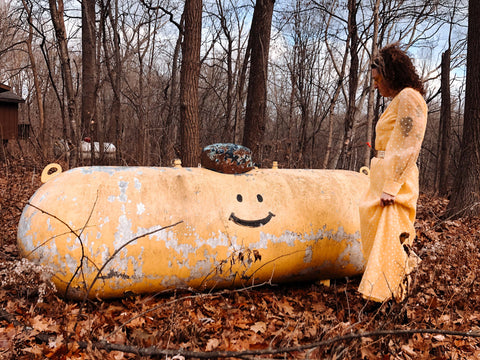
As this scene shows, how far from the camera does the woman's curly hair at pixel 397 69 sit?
8.10ft

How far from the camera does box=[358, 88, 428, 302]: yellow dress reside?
2.38 m

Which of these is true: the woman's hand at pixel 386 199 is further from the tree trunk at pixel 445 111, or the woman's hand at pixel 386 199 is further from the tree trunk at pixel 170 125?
the tree trunk at pixel 445 111

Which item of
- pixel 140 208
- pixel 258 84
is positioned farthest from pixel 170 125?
pixel 140 208

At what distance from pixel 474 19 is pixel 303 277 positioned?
5079 millimetres

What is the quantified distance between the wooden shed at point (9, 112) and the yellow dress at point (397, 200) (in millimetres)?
11147

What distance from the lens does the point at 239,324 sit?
254 cm

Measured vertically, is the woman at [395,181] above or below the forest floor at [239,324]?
above

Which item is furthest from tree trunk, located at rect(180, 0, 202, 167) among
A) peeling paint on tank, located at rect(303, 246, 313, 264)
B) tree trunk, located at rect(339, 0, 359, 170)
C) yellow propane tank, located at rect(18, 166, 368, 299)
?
tree trunk, located at rect(339, 0, 359, 170)

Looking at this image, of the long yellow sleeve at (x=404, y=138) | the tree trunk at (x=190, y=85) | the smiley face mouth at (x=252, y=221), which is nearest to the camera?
the long yellow sleeve at (x=404, y=138)

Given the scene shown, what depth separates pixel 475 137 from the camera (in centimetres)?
532

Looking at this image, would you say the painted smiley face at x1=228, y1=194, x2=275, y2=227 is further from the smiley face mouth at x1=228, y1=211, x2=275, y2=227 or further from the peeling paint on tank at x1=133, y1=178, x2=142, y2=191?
the peeling paint on tank at x1=133, y1=178, x2=142, y2=191

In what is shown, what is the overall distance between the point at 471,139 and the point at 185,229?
4871mm

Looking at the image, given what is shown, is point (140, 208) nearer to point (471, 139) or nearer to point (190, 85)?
point (190, 85)

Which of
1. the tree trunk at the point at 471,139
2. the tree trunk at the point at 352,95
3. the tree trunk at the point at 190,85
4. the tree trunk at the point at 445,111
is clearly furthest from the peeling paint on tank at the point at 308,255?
the tree trunk at the point at 445,111
